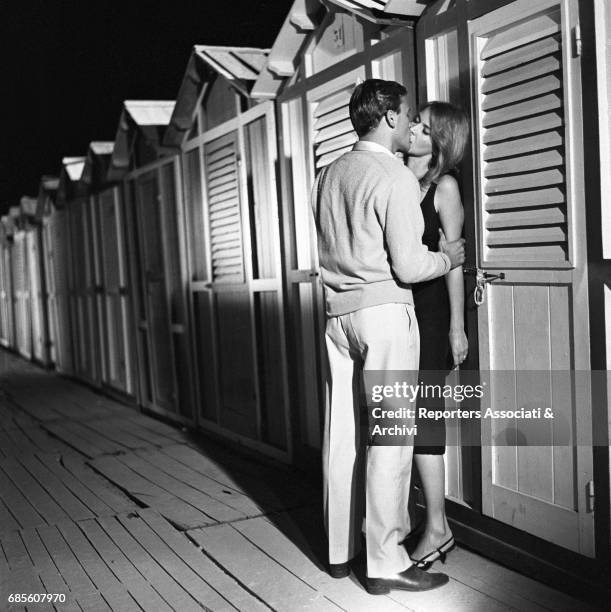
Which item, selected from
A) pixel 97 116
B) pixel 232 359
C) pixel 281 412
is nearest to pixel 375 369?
pixel 281 412

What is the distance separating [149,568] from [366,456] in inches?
47.0

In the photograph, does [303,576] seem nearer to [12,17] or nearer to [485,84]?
[485,84]

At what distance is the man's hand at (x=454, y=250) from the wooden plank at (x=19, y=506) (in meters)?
2.76

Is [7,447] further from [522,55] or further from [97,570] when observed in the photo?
[522,55]

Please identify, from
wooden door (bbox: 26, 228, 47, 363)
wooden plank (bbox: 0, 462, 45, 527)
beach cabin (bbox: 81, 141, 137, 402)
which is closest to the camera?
wooden plank (bbox: 0, 462, 45, 527)

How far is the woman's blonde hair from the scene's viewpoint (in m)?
3.57

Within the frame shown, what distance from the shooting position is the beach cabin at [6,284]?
16891 mm

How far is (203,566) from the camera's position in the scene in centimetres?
394

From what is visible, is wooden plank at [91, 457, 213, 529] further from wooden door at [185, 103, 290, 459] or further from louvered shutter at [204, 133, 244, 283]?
louvered shutter at [204, 133, 244, 283]

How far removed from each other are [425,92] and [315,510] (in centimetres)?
228

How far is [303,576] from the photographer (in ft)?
12.2

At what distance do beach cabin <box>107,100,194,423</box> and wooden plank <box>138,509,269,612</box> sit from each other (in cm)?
282

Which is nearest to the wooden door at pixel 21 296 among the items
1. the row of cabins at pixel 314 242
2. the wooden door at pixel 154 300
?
the row of cabins at pixel 314 242

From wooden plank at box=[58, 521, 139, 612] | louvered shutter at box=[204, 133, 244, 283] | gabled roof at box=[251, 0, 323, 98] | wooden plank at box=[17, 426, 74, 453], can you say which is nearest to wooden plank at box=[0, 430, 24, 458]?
wooden plank at box=[17, 426, 74, 453]
